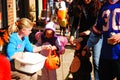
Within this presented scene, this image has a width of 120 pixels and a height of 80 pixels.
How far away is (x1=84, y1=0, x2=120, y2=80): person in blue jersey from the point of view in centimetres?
393

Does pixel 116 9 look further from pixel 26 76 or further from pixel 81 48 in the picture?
pixel 81 48

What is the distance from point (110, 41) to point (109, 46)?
0.09m

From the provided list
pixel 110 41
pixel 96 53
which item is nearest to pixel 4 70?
pixel 110 41

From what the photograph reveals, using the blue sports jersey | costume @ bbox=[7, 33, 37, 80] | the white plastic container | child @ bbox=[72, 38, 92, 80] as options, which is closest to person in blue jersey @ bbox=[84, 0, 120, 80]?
the blue sports jersey

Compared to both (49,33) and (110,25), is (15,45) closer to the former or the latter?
(49,33)

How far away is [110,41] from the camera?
12.9 ft

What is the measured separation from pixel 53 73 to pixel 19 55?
1677mm

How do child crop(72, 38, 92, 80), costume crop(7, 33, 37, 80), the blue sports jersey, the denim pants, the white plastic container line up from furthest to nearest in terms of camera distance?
child crop(72, 38, 92, 80), the denim pants, costume crop(7, 33, 37, 80), the white plastic container, the blue sports jersey

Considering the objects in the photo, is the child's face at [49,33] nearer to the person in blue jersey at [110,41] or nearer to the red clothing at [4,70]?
the person in blue jersey at [110,41]

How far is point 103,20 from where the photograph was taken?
13.4 ft

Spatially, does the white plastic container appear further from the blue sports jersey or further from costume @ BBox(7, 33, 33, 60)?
the blue sports jersey

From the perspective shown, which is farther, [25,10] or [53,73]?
[25,10]

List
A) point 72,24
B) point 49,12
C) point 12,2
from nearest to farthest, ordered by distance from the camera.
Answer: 1. point 72,24
2. point 12,2
3. point 49,12

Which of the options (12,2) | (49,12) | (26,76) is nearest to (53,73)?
(26,76)
